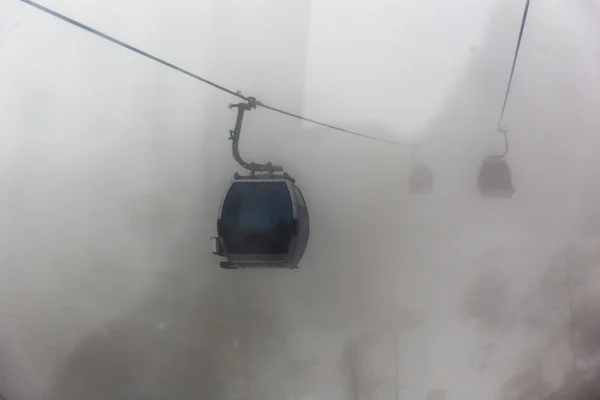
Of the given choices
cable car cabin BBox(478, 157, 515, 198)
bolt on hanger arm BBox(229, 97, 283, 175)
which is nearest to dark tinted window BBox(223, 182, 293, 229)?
bolt on hanger arm BBox(229, 97, 283, 175)

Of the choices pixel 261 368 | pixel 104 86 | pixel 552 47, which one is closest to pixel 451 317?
pixel 261 368

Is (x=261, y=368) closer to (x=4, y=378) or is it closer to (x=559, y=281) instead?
(x=4, y=378)

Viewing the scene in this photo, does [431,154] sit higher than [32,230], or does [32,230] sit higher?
[431,154]

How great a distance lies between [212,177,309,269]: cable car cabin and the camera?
2.06m

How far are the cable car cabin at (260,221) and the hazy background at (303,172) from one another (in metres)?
0.37

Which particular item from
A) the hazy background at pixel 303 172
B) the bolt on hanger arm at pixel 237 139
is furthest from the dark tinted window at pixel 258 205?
the hazy background at pixel 303 172

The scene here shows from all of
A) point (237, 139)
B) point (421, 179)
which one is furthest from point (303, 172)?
point (421, 179)

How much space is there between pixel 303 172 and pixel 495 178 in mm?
1002

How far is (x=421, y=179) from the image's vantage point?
243cm

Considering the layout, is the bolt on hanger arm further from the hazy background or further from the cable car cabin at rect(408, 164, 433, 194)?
the cable car cabin at rect(408, 164, 433, 194)

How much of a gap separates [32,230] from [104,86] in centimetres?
89

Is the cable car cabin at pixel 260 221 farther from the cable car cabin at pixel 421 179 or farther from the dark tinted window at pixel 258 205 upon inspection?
the cable car cabin at pixel 421 179

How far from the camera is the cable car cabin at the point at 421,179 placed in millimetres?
2430

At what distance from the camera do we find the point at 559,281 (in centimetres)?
245
